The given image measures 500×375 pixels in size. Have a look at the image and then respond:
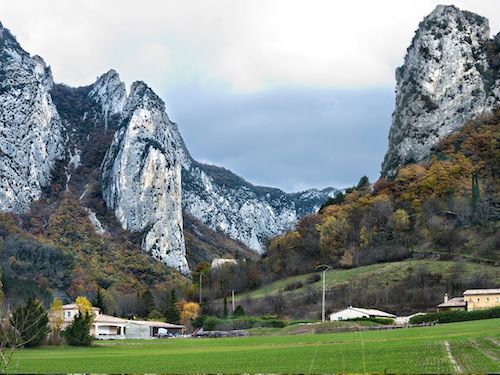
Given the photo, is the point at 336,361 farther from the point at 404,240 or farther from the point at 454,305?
the point at 404,240

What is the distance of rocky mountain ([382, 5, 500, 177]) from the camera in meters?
136

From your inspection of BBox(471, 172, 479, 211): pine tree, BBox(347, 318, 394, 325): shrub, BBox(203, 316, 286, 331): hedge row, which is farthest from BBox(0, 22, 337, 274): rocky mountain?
BBox(347, 318, 394, 325): shrub

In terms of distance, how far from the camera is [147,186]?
172250 mm

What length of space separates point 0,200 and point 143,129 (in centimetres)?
3859

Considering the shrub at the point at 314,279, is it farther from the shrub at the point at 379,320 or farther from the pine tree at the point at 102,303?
the shrub at the point at 379,320

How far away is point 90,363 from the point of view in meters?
35.0

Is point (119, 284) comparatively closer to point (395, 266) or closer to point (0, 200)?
point (0, 200)

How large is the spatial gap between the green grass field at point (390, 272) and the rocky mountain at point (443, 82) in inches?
1843

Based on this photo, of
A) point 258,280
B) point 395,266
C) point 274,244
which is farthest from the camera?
point 274,244

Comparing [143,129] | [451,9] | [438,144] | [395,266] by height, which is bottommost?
[395,266]

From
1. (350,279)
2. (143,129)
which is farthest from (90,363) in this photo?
(143,129)

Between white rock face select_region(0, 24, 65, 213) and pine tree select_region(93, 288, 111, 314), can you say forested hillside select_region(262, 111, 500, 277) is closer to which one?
pine tree select_region(93, 288, 111, 314)

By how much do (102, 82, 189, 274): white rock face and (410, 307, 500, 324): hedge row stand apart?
11243cm

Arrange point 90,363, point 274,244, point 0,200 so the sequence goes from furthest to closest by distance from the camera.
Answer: point 0,200, point 274,244, point 90,363
